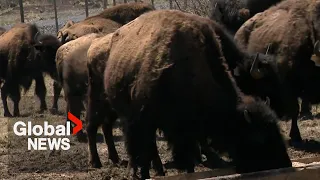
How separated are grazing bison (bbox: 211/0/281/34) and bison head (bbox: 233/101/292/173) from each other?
20.8 ft

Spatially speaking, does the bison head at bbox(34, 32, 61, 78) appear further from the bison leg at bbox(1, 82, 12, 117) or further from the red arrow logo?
the red arrow logo

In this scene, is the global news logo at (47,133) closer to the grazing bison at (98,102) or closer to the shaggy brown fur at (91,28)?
the grazing bison at (98,102)

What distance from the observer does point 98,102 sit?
810cm

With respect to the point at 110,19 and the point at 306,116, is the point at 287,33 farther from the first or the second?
the point at 110,19

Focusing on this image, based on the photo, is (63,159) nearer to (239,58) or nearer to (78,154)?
(78,154)

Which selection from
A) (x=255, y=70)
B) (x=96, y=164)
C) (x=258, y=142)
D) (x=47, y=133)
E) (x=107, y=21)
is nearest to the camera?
(x=258, y=142)

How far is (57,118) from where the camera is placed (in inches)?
480

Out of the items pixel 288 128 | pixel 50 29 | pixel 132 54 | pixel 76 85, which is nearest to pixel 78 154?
pixel 76 85

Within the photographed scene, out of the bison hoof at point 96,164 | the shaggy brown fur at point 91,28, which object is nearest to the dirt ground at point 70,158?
the bison hoof at point 96,164

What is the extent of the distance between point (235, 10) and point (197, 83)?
6.46m

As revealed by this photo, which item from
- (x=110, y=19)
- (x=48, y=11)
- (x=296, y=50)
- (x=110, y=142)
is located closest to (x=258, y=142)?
(x=110, y=142)

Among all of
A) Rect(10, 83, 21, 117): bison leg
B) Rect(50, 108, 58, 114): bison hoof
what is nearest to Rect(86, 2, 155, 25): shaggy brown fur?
Rect(50, 108, 58, 114): bison hoof

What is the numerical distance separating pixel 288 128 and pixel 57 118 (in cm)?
471

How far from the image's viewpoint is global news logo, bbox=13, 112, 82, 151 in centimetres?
958
